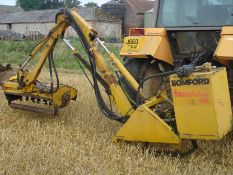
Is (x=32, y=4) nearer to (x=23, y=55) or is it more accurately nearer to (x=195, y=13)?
(x=23, y=55)

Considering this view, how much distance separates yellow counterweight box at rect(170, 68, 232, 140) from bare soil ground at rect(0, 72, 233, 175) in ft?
1.13

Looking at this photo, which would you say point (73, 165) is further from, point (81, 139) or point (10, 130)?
point (10, 130)

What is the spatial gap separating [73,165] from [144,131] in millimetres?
827

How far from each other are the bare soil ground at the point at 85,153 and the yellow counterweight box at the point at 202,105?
34 centimetres

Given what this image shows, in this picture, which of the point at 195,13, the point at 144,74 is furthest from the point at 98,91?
the point at 195,13

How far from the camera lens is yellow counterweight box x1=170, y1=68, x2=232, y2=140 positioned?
13.0 ft

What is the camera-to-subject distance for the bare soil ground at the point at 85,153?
3988 mm

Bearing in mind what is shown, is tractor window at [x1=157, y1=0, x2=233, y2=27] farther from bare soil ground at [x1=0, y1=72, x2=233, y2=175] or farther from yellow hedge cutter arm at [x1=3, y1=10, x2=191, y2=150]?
bare soil ground at [x1=0, y1=72, x2=233, y2=175]

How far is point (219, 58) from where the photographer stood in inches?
167

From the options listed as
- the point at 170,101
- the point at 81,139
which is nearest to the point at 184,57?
the point at 170,101

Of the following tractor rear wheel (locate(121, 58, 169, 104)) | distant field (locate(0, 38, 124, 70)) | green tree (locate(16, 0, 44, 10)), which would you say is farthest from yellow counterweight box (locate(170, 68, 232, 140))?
green tree (locate(16, 0, 44, 10))

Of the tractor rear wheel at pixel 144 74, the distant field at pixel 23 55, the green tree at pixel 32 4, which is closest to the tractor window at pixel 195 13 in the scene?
the tractor rear wheel at pixel 144 74

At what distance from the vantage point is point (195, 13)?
510 cm

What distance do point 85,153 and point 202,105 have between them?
4.12 ft
